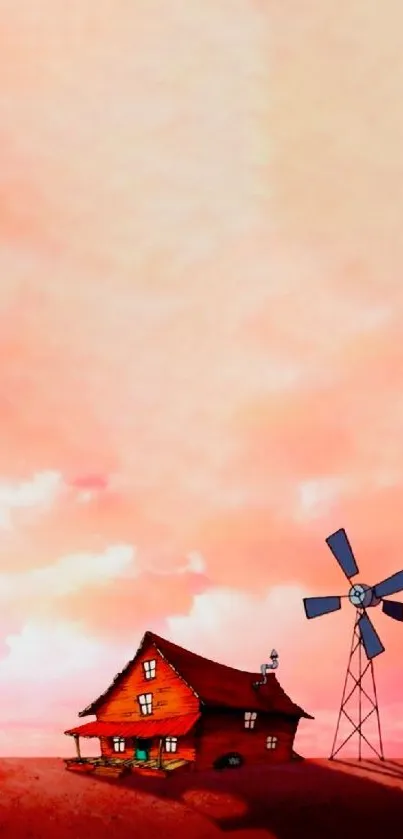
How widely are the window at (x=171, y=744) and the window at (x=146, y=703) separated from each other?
203 centimetres

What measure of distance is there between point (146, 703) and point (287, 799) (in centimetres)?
896

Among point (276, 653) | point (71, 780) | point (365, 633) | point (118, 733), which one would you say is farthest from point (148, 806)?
point (365, 633)

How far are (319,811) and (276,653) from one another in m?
10.8

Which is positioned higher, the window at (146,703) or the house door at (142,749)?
the window at (146,703)

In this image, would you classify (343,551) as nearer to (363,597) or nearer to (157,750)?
(363,597)

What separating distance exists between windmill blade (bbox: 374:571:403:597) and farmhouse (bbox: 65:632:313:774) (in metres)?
6.95

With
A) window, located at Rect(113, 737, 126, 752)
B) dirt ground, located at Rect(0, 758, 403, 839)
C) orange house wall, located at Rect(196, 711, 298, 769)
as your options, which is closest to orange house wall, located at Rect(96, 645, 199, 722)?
window, located at Rect(113, 737, 126, 752)

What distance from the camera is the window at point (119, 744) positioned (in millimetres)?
33438

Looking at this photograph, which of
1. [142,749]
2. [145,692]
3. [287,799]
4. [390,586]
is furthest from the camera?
[390,586]

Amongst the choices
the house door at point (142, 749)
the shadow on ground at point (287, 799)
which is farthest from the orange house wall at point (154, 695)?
the shadow on ground at point (287, 799)

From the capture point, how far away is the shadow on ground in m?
24.3

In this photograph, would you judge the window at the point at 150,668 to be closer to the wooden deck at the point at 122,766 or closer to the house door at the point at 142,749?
the house door at the point at 142,749

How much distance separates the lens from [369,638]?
124 ft

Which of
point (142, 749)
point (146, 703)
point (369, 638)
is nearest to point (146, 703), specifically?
point (146, 703)
